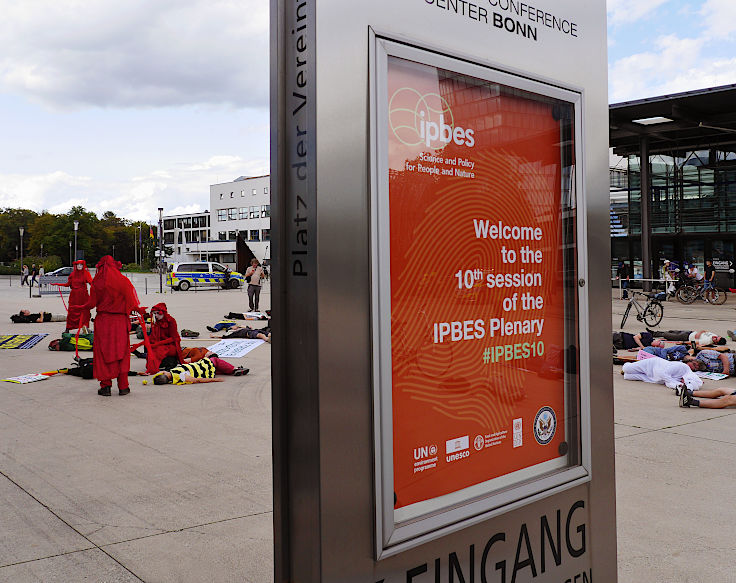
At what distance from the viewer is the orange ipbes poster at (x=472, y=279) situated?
232 cm

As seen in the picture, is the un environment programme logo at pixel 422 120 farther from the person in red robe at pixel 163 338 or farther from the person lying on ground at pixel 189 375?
the person in red robe at pixel 163 338

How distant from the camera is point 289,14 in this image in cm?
214

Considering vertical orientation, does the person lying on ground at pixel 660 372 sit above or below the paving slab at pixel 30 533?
above

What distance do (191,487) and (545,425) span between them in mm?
3054

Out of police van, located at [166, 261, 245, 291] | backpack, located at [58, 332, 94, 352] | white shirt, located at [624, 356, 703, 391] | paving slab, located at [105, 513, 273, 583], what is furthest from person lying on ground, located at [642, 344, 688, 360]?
police van, located at [166, 261, 245, 291]

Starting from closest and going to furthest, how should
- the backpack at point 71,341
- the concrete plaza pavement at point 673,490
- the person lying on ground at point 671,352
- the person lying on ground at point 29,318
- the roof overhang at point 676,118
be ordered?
the concrete plaza pavement at point 673,490 → the person lying on ground at point 671,352 → the backpack at point 71,341 → the person lying on ground at point 29,318 → the roof overhang at point 676,118

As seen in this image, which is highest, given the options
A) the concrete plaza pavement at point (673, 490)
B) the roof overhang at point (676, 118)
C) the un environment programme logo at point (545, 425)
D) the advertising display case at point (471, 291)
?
the roof overhang at point (676, 118)

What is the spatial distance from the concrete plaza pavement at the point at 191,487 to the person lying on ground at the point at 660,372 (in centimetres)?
43

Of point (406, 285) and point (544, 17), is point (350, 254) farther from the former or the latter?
point (544, 17)

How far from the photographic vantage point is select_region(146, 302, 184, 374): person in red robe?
11000 millimetres

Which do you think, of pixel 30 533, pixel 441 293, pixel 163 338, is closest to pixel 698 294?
pixel 163 338

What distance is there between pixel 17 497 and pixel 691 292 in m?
25.3

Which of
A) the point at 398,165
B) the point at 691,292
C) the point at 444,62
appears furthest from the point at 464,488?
the point at 691,292

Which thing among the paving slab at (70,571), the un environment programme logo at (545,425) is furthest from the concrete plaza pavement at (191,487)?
the un environment programme logo at (545,425)
